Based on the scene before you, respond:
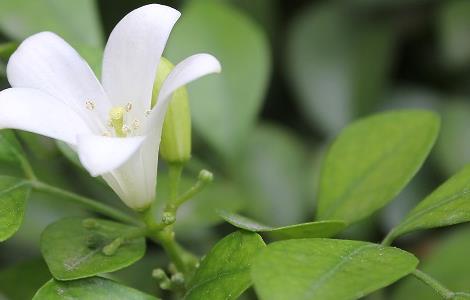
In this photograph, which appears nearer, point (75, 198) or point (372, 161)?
point (75, 198)

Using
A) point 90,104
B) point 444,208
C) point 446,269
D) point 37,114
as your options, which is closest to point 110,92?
point 90,104

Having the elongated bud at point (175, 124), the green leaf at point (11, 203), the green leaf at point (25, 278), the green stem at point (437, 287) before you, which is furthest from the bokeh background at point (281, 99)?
the green stem at point (437, 287)

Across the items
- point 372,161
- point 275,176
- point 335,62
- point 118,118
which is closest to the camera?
point 118,118

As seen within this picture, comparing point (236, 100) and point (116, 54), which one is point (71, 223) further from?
point (236, 100)

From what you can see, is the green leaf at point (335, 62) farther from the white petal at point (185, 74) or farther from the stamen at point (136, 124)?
the white petal at point (185, 74)

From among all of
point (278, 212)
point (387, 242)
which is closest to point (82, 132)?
point (387, 242)

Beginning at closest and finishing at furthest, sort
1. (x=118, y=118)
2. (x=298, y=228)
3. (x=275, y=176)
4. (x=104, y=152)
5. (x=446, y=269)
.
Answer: (x=104, y=152) → (x=298, y=228) → (x=118, y=118) → (x=446, y=269) → (x=275, y=176)

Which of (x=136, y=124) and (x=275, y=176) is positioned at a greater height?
(x=136, y=124)

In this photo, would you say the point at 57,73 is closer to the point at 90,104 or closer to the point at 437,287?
the point at 90,104
